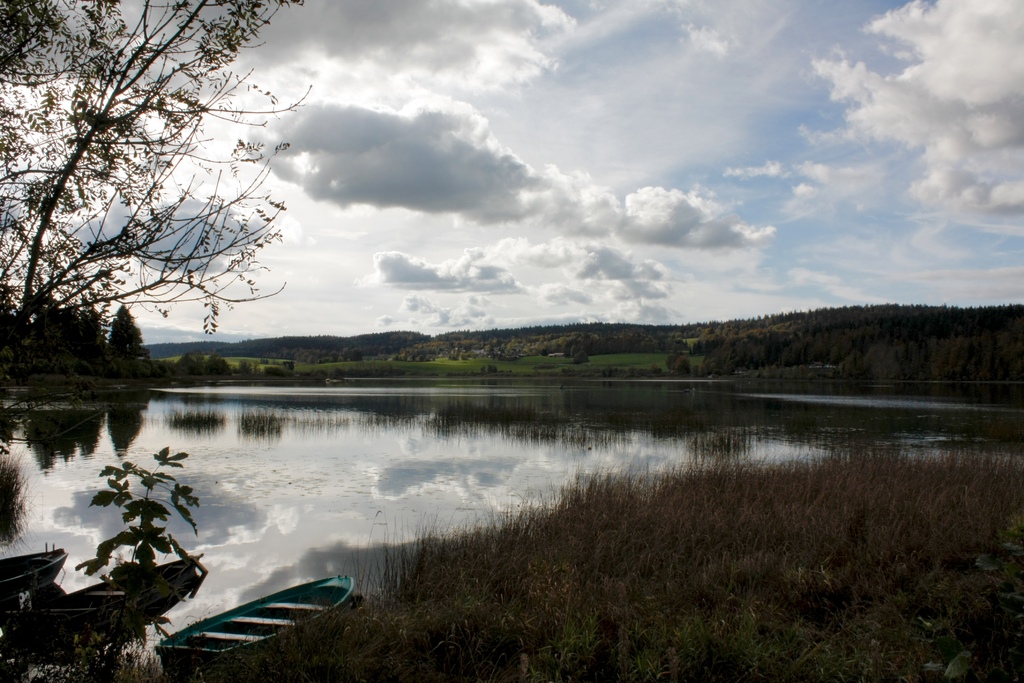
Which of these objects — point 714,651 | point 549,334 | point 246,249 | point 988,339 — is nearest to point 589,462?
point 714,651

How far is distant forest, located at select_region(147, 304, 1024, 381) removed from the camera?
113750 millimetres

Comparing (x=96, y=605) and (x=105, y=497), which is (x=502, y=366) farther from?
(x=105, y=497)

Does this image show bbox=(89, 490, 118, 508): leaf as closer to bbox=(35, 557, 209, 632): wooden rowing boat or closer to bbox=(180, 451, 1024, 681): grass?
bbox=(180, 451, 1024, 681): grass

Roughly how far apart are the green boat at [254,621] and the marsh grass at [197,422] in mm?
25179

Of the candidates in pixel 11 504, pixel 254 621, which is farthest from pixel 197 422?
pixel 254 621

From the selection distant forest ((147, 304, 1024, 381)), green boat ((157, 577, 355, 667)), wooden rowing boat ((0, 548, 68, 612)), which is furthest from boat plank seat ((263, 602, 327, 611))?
distant forest ((147, 304, 1024, 381))

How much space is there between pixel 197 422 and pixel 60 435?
111 ft

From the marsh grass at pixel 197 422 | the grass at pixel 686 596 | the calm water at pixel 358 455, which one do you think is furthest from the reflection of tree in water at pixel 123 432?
the grass at pixel 686 596

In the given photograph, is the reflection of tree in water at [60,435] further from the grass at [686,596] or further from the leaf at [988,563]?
the leaf at [988,563]

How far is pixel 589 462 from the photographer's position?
2311cm

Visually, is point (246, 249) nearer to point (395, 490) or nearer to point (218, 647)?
point (218, 647)

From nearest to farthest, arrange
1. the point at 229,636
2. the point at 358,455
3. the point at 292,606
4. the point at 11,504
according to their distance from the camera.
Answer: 1. the point at 229,636
2. the point at 292,606
3. the point at 11,504
4. the point at 358,455

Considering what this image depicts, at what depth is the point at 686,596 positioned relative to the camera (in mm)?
8555

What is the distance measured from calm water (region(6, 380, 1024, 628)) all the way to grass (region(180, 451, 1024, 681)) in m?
2.70
